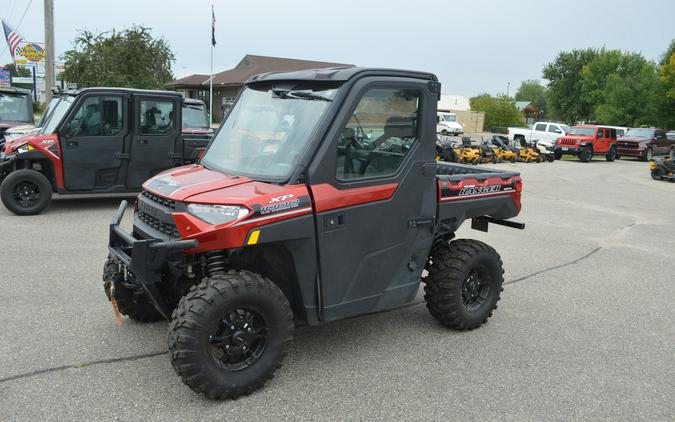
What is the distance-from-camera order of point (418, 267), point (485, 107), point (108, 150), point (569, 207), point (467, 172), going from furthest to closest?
point (485, 107), point (569, 207), point (108, 150), point (467, 172), point (418, 267)

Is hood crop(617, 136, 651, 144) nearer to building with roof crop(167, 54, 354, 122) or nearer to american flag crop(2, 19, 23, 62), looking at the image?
building with roof crop(167, 54, 354, 122)

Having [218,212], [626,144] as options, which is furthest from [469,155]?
[218,212]

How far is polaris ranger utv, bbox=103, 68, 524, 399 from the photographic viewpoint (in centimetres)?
336

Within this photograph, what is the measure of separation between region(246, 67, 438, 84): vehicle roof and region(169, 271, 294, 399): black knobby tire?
58.3 inches

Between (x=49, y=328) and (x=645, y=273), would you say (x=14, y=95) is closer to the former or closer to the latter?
(x=49, y=328)

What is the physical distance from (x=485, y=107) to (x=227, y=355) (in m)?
69.6

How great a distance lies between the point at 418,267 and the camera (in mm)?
4379

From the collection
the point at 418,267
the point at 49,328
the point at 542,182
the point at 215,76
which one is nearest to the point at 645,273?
the point at 418,267

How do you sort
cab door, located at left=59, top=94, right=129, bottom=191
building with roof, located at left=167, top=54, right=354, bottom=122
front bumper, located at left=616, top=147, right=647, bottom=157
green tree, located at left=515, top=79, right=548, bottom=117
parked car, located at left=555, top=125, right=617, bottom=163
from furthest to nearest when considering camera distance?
green tree, located at left=515, top=79, right=548, bottom=117
building with roof, located at left=167, top=54, right=354, bottom=122
front bumper, located at left=616, top=147, right=647, bottom=157
parked car, located at left=555, top=125, right=617, bottom=163
cab door, located at left=59, top=94, right=129, bottom=191

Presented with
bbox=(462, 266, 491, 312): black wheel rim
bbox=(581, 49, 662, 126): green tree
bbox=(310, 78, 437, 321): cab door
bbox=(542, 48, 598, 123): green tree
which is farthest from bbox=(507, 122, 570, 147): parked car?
bbox=(542, 48, 598, 123): green tree

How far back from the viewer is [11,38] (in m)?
29.7

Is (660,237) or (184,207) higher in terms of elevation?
(184,207)

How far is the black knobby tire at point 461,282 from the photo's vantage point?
457 centimetres

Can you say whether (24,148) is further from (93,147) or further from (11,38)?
(11,38)
